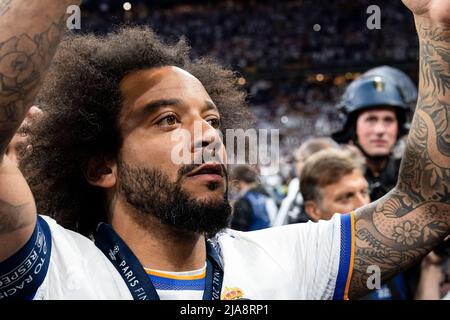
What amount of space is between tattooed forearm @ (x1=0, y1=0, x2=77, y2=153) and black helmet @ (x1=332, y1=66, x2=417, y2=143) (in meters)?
2.89

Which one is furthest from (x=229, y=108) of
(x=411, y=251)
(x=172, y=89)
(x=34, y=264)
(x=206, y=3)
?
(x=206, y=3)

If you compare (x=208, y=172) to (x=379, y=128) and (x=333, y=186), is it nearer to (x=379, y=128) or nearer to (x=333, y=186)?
(x=333, y=186)

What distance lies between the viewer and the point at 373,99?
12.8 feet

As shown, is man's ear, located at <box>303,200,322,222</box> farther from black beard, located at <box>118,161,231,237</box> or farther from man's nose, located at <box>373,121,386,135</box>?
black beard, located at <box>118,161,231,237</box>

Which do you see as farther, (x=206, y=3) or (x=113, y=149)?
(x=206, y=3)

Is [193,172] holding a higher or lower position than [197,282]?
higher

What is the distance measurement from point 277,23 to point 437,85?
22.8 m

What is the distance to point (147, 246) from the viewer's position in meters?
1.84

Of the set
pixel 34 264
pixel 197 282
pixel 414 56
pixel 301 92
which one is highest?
pixel 34 264

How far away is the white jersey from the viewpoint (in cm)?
152

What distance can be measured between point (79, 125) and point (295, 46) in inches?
853

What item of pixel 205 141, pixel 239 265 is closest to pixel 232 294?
pixel 239 265

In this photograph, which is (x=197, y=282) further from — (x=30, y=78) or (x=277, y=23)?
(x=277, y=23)

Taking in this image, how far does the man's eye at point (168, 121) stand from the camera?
1.85 metres
